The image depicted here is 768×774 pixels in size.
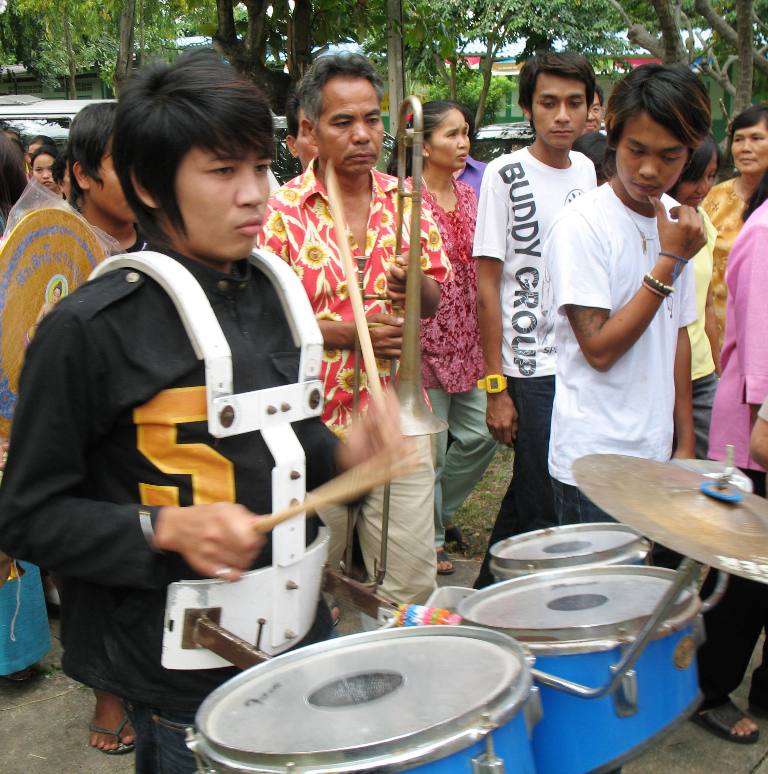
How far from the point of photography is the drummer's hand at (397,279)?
2.97 meters

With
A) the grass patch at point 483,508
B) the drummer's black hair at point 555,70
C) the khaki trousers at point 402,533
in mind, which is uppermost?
the drummer's black hair at point 555,70

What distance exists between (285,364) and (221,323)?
0.13 meters

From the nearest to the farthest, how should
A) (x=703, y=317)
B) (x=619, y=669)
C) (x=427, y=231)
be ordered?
(x=619, y=669), (x=427, y=231), (x=703, y=317)

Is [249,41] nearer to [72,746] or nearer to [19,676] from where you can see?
[19,676]

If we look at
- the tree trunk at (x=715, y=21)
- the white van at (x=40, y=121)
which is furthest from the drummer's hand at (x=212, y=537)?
the white van at (x=40, y=121)

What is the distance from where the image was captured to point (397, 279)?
298 cm

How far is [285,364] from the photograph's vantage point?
5.65 ft

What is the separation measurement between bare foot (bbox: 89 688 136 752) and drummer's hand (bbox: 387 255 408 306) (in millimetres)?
1619

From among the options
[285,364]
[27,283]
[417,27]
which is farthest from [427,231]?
[417,27]

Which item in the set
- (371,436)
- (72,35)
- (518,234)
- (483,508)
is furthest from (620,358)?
(72,35)

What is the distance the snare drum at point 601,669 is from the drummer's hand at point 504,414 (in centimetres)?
190

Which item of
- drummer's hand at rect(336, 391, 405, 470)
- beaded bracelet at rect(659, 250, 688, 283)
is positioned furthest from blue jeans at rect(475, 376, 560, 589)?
drummer's hand at rect(336, 391, 405, 470)

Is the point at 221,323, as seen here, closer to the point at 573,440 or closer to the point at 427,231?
the point at 573,440

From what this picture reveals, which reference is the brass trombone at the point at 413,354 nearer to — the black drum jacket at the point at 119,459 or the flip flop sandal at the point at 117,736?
the flip flop sandal at the point at 117,736
